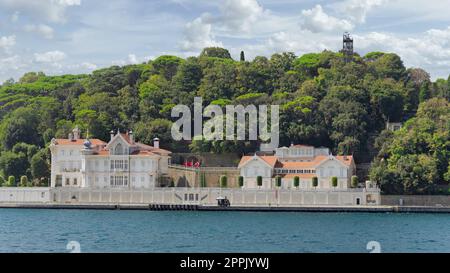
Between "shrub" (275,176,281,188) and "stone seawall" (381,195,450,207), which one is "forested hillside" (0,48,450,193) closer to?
"stone seawall" (381,195,450,207)

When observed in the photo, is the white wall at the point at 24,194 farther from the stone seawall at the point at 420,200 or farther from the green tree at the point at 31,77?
the green tree at the point at 31,77

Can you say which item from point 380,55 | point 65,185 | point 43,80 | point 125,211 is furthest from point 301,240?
point 43,80

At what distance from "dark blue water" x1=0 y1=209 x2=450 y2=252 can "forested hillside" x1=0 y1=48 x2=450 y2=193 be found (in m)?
11.6

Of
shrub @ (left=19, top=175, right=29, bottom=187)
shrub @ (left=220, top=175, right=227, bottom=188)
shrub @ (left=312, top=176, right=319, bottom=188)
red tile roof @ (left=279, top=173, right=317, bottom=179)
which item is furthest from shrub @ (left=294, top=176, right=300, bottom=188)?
shrub @ (left=19, top=175, right=29, bottom=187)

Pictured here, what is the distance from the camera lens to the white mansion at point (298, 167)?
2992 inches

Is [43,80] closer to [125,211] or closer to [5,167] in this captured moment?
[5,167]

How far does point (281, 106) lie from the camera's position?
3393 inches

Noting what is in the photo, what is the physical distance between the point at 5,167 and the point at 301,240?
45579mm

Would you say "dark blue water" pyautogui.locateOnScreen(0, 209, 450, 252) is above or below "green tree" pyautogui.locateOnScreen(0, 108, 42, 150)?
below

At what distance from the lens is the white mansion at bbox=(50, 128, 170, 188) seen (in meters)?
80.5

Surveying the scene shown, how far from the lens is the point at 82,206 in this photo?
7675cm

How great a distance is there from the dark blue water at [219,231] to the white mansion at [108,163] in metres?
8.23
